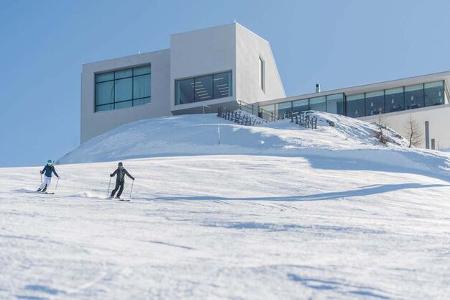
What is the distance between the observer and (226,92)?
49781 millimetres

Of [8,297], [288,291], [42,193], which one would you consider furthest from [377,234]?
[42,193]

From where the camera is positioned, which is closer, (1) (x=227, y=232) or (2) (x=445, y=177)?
(1) (x=227, y=232)

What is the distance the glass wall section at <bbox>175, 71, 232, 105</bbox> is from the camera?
49.9m

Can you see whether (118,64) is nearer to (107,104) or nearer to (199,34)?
→ (107,104)

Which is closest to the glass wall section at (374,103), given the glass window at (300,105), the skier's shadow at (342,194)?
the glass window at (300,105)

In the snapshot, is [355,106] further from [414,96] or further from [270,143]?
[270,143]

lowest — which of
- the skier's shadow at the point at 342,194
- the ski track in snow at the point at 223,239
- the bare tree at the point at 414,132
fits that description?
the ski track in snow at the point at 223,239

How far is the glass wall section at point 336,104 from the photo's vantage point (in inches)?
1993

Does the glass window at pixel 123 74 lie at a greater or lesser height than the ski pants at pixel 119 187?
greater

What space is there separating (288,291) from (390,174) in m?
18.1

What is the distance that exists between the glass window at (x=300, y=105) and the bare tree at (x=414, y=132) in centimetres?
611

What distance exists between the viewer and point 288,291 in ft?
33.0

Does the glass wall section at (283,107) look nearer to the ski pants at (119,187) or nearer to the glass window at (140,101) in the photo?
the glass window at (140,101)

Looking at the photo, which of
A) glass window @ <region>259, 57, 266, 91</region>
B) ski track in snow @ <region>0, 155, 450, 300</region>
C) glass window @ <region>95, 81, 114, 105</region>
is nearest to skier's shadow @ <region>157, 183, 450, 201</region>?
ski track in snow @ <region>0, 155, 450, 300</region>
